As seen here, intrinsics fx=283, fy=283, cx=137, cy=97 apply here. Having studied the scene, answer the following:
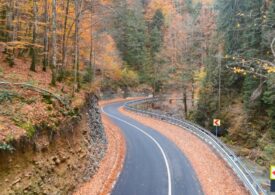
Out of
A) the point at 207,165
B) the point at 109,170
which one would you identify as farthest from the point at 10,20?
the point at 207,165

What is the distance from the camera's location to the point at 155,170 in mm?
16516

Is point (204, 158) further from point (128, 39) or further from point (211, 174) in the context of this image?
point (128, 39)

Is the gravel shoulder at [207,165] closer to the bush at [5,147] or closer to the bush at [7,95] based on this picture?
the bush at [5,147]

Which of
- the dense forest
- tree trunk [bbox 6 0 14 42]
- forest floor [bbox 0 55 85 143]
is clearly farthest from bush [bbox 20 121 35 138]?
tree trunk [bbox 6 0 14 42]

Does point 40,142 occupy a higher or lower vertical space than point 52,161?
higher

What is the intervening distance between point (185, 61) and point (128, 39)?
28.6 m

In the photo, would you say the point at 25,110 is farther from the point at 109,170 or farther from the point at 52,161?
the point at 109,170

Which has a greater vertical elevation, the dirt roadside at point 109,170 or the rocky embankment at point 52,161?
the rocky embankment at point 52,161

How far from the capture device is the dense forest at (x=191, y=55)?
19.6 m

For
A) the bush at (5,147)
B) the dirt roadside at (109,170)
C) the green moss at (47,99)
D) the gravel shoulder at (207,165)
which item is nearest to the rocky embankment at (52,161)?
the bush at (5,147)

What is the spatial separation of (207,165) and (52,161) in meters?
9.73

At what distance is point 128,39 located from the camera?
63.4 m

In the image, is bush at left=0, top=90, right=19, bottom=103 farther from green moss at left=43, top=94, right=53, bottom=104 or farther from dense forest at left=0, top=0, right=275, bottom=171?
green moss at left=43, top=94, right=53, bottom=104

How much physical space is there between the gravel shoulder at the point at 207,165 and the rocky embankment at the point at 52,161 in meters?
6.18
